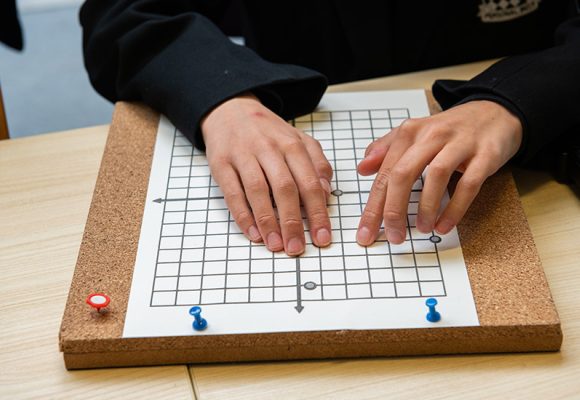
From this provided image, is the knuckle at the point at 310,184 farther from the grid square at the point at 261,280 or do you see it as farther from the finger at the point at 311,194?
the grid square at the point at 261,280

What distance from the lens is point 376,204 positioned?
2.76 feet

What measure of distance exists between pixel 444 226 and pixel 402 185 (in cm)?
6

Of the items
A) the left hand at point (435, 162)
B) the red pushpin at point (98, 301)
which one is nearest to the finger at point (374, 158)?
the left hand at point (435, 162)

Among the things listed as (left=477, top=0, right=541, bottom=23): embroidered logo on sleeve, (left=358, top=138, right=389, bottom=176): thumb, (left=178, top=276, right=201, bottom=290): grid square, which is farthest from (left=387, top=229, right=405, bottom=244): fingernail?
(left=477, top=0, right=541, bottom=23): embroidered logo on sleeve

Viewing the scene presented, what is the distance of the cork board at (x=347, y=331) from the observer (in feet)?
2.40

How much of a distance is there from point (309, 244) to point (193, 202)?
0.51ft

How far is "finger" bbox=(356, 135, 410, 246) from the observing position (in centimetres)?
83

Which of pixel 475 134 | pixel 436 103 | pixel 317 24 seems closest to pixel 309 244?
pixel 475 134

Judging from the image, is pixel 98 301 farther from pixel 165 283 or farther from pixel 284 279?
pixel 284 279

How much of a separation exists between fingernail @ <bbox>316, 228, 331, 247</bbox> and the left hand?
33 mm

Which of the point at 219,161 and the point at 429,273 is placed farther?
the point at 219,161

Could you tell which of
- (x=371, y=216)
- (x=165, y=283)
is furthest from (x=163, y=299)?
(x=371, y=216)

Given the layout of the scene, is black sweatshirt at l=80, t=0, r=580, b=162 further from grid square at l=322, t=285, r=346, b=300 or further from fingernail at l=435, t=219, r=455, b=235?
grid square at l=322, t=285, r=346, b=300

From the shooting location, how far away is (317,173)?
91cm
